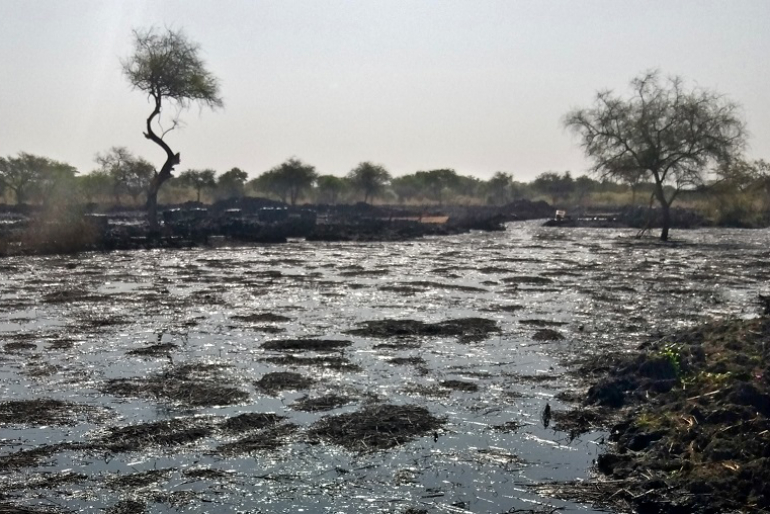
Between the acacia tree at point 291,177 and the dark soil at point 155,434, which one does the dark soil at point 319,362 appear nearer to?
the dark soil at point 155,434

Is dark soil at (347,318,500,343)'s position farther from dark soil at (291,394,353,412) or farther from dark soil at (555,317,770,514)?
dark soil at (291,394,353,412)

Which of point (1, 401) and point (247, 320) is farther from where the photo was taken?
point (247, 320)

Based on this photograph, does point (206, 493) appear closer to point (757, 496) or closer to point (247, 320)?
point (757, 496)

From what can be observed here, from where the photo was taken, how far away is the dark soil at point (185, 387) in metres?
8.46

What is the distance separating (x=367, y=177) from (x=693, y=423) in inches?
3894

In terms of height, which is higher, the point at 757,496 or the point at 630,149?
the point at 630,149

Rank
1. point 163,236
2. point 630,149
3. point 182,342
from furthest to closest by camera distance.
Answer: point 630,149 < point 163,236 < point 182,342

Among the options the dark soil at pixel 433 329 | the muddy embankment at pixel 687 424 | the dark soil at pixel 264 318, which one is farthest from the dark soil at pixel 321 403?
the dark soil at pixel 264 318

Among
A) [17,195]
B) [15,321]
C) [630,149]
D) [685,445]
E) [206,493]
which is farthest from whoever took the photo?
[17,195]

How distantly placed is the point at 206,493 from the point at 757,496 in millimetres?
3962

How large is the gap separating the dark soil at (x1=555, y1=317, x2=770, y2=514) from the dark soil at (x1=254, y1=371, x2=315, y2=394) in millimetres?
3281

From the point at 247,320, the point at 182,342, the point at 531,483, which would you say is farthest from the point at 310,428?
the point at 247,320

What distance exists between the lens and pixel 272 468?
251 inches

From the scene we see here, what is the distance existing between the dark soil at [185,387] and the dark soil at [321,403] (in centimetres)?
67
